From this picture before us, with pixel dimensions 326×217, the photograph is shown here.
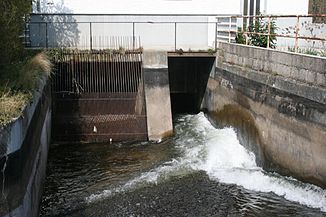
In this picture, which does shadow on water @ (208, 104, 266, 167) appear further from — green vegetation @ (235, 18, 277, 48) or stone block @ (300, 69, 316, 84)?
stone block @ (300, 69, 316, 84)

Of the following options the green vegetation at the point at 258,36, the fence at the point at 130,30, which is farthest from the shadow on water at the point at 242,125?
the fence at the point at 130,30

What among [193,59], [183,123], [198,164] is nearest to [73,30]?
[193,59]

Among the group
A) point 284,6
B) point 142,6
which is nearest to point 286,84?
point 284,6

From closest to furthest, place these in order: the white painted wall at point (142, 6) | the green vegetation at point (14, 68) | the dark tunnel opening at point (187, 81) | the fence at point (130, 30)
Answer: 1. the green vegetation at point (14, 68)
2. the fence at point (130, 30)
3. the dark tunnel opening at point (187, 81)
4. the white painted wall at point (142, 6)

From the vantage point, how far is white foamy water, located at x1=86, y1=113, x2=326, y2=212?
8.53 m

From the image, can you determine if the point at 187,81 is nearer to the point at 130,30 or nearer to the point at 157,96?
the point at 130,30

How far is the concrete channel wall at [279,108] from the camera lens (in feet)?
27.6

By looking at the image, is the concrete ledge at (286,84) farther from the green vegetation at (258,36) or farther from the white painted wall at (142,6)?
the white painted wall at (142,6)

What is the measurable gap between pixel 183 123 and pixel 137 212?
23.2 feet

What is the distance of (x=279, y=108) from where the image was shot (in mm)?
9773

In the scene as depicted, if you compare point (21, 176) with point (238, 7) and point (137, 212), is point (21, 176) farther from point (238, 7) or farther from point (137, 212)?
point (238, 7)

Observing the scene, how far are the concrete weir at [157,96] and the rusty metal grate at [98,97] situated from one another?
0.34 meters

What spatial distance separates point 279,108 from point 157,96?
4991mm

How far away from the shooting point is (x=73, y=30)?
671 inches
